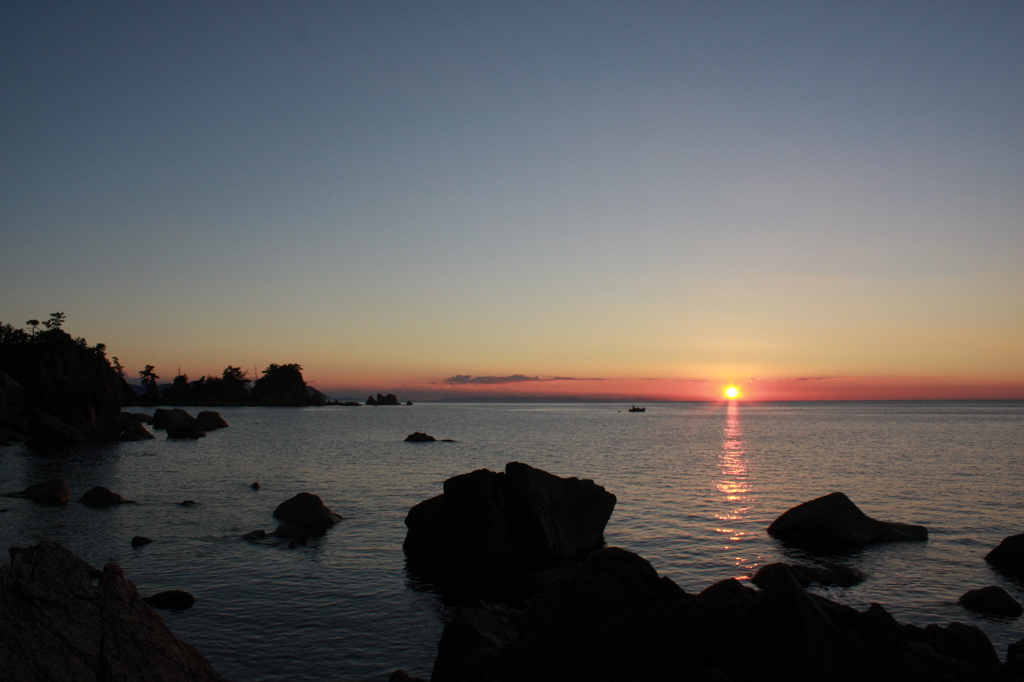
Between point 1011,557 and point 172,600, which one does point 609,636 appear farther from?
point 1011,557

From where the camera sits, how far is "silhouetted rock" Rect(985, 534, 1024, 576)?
24672 mm

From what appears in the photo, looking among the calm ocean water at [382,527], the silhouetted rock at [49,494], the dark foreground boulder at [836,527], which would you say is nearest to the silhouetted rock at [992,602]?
the calm ocean water at [382,527]

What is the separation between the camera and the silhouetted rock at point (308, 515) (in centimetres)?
3036

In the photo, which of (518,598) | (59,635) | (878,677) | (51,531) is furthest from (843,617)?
(51,531)

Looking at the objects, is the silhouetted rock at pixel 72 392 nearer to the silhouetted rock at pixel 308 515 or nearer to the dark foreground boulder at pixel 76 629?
the silhouetted rock at pixel 308 515

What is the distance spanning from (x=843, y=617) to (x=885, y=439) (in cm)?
9917

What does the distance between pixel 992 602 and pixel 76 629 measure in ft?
78.8

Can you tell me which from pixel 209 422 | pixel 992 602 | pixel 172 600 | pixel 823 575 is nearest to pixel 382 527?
pixel 172 600

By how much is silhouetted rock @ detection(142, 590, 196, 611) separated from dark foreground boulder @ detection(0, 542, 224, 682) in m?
8.92

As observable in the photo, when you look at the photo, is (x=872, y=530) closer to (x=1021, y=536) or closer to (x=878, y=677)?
(x=1021, y=536)

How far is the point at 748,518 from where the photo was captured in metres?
35.2

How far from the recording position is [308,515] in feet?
102

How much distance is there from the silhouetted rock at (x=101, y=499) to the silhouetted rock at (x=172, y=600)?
21165 millimetres

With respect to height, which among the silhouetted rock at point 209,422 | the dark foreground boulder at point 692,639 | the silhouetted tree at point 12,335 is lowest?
the silhouetted rock at point 209,422
